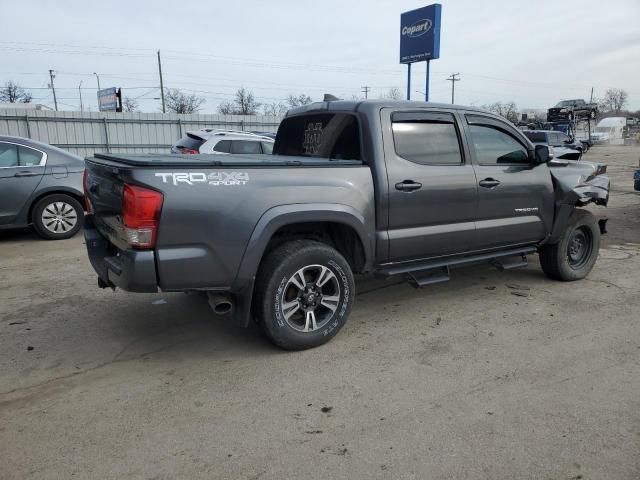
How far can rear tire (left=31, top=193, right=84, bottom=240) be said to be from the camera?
790 cm

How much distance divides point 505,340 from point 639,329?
1.24 meters

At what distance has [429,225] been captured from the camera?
4.54 meters

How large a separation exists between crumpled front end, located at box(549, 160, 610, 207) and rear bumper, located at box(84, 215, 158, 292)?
424 centimetres

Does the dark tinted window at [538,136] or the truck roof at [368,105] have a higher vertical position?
the truck roof at [368,105]

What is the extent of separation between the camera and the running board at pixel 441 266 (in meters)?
4.47

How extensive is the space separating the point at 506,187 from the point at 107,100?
1800 inches

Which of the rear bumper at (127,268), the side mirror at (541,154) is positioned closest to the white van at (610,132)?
the side mirror at (541,154)

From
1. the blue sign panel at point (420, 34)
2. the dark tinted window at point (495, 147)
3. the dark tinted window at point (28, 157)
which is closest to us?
the dark tinted window at point (495, 147)

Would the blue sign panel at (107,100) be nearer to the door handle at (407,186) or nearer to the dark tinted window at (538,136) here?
the dark tinted window at (538,136)

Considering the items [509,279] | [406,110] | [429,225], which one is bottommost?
[509,279]

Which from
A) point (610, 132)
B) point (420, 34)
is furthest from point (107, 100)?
point (610, 132)

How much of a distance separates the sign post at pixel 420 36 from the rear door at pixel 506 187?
1358 centimetres

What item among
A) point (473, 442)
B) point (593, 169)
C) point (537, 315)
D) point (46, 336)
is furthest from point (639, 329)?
point (46, 336)

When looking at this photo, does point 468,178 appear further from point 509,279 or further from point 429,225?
point 509,279
